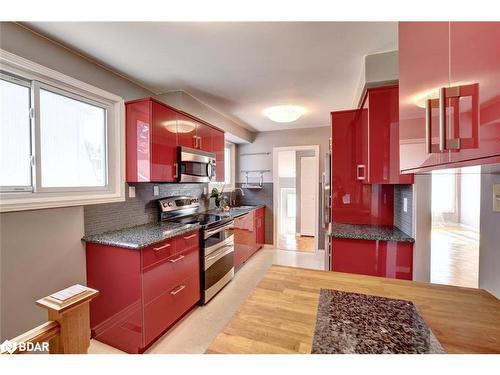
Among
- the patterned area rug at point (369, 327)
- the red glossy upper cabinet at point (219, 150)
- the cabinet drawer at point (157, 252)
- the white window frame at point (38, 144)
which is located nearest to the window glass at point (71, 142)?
the white window frame at point (38, 144)

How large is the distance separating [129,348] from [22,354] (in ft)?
4.23

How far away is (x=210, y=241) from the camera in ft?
7.93

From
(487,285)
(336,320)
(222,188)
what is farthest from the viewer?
(222,188)

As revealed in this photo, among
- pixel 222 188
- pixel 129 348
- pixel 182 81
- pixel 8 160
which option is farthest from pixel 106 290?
pixel 222 188

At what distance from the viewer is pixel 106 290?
176 cm

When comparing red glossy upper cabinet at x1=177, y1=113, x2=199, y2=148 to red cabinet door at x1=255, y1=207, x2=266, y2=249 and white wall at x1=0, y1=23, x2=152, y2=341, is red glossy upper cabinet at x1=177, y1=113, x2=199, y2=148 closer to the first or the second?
white wall at x1=0, y1=23, x2=152, y2=341

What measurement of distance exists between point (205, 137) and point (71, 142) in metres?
1.38

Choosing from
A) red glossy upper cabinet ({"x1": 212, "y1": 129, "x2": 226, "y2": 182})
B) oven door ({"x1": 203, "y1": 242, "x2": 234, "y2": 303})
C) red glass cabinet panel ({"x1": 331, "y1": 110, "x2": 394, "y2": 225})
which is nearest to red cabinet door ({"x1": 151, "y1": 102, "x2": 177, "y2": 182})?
red glossy upper cabinet ({"x1": 212, "y1": 129, "x2": 226, "y2": 182})

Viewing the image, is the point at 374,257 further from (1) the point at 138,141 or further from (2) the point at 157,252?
(1) the point at 138,141

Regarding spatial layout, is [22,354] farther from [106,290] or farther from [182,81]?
[182,81]

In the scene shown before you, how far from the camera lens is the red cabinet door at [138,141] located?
2.04 meters

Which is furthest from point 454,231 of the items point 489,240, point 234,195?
point 234,195

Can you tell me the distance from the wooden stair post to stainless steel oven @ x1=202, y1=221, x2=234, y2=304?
5.07 ft

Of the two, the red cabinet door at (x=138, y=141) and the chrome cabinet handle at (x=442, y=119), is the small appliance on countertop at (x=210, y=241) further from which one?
Answer: the chrome cabinet handle at (x=442, y=119)
